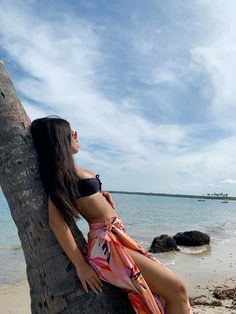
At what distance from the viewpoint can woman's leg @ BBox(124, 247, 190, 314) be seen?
121 inches

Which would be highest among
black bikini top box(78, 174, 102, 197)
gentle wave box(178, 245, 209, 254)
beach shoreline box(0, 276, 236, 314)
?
black bikini top box(78, 174, 102, 197)

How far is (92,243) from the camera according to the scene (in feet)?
10.5

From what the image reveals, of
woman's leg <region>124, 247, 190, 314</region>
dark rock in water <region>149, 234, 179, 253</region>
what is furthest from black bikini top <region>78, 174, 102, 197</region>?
dark rock in water <region>149, 234, 179, 253</region>

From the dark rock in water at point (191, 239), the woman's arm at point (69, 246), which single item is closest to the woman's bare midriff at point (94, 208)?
the woman's arm at point (69, 246)

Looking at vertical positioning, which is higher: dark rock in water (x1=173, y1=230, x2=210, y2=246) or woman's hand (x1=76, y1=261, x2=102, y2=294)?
woman's hand (x1=76, y1=261, x2=102, y2=294)

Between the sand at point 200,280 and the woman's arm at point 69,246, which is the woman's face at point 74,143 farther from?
the sand at point 200,280

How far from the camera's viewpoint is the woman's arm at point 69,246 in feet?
9.77

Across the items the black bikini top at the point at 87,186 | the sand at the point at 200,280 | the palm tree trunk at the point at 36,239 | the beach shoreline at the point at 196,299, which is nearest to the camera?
the palm tree trunk at the point at 36,239

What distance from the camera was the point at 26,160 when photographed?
3.08 m

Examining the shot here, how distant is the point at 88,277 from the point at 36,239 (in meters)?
0.46

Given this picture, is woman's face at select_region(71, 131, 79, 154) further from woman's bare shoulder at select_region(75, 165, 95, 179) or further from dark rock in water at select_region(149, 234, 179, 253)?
dark rock in water at select_region(149, 234, 179, 253)

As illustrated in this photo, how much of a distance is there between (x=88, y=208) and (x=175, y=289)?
896mm

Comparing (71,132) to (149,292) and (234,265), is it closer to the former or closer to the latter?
(149,292)

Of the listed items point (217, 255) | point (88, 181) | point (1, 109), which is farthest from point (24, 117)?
point (217, 255)
